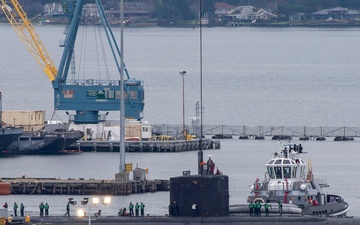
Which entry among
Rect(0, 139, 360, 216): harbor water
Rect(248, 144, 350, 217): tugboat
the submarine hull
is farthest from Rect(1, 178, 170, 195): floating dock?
the submarine hull

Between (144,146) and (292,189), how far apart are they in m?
38.6

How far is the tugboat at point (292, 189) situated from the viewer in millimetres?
63312

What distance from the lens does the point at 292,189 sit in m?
63.9

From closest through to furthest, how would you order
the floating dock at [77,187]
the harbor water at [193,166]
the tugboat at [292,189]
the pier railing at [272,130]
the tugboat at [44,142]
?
the tugboat at [292,189] → the harbor water at [193,166] → the floating dock at [77,187] → the tugboat at [44,142] → the pier railing at [272,130]

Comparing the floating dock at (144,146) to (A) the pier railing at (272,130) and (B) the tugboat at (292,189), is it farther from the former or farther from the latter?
(B) the tugboat at (292,189)

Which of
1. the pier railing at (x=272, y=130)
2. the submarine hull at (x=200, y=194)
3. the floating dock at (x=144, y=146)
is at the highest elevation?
the pier railing at (x=272, y=130)

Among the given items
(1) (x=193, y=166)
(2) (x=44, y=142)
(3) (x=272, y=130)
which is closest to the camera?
(1) (x=193, y=166)

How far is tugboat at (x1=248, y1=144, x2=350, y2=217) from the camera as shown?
63312 millimetres

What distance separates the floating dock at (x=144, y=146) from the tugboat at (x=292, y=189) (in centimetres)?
3603

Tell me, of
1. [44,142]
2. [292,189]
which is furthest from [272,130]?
[292,189]

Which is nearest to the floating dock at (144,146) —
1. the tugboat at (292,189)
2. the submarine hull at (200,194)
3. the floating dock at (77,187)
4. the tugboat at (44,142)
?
the tugboat at (44,142)

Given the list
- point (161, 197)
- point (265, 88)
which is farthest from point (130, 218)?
point (265, 88)

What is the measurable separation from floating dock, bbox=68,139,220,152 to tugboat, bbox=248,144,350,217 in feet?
118

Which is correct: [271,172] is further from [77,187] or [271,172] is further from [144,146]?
→ [144,146]
